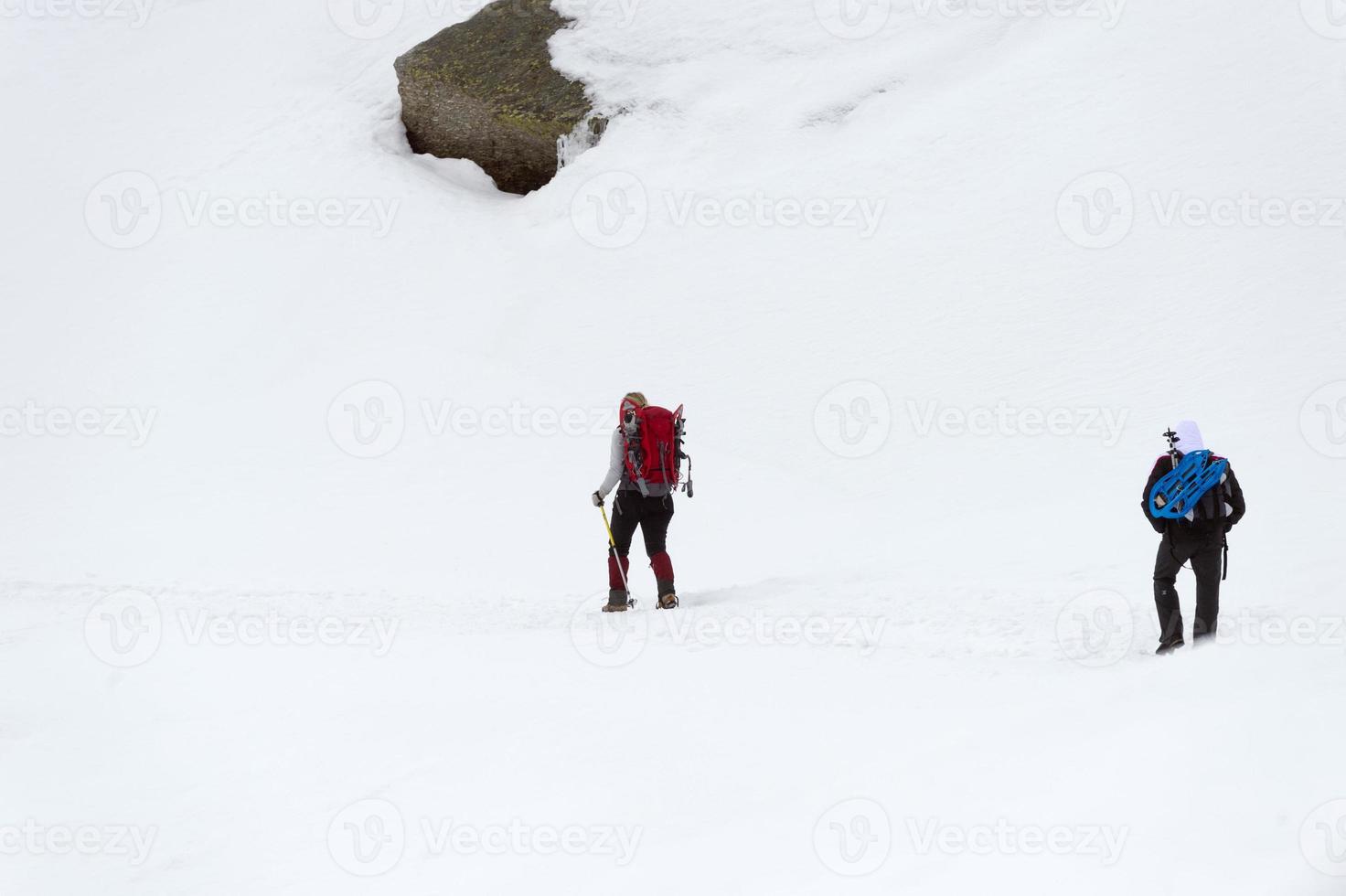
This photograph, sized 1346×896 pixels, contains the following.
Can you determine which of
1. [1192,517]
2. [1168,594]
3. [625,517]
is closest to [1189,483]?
[1192,517]

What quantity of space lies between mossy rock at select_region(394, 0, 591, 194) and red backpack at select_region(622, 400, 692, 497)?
38.3 feet

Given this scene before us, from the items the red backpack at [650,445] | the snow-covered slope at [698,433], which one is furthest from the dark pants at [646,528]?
the snow-covered slope at [698,433]

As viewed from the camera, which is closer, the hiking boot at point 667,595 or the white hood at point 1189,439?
the white hood at point 1189,439

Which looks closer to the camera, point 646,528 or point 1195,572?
point 1195,572

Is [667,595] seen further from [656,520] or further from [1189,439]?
[1189,439]

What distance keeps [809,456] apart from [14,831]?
380 inches

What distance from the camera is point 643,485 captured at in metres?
9.61

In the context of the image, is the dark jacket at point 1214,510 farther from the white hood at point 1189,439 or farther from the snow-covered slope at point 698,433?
the snow-covered slope at point 698,433

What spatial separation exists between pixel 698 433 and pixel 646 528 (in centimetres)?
538

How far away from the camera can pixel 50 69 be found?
25312mm

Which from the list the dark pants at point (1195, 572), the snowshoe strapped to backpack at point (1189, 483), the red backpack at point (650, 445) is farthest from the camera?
the red backpack at point (650, 445)

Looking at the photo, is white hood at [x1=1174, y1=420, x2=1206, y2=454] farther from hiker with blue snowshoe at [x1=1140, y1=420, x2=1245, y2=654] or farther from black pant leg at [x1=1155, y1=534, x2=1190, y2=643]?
black pant leg at [x1=1155, y1=534, x2=1190, y2=643]

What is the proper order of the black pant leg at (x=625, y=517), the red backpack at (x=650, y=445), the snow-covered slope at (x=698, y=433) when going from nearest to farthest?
1. the snow-covered slope at (x=698, y=433)
2. the red backpack at (x=650, y=445)
3. the black pant leg at (x=625, y=517)

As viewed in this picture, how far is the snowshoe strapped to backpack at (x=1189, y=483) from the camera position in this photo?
23.8 ft
